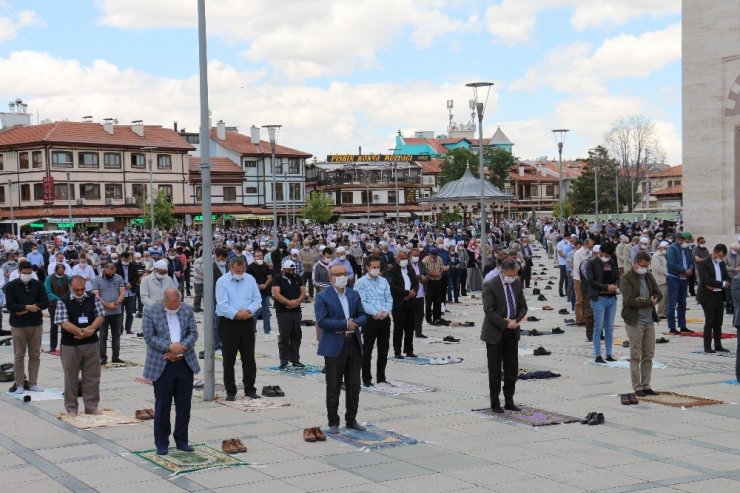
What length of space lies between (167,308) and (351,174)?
98227mm

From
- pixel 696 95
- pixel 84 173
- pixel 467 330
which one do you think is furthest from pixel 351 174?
pixel 467 330

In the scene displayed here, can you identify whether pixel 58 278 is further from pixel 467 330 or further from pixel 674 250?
pixel 674 250

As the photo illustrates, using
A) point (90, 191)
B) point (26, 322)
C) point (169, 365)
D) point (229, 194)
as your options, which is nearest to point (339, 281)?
point (169, 365)

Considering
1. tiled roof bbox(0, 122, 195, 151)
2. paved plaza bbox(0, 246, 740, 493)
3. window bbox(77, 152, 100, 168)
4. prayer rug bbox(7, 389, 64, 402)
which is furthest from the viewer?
window bbox(77, 152, 100, 168)

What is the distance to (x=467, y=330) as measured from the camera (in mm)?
20094

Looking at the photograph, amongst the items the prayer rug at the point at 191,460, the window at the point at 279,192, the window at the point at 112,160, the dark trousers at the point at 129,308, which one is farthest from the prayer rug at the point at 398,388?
the window at the point at 279,192

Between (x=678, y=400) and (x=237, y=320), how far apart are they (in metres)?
5.56

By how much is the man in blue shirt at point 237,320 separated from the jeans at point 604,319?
Result: 18.0 feet

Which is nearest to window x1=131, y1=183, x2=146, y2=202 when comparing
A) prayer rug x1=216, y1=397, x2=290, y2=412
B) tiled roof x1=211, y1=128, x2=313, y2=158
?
tiled roof x1=211, y1=128, x2=313, y2=158

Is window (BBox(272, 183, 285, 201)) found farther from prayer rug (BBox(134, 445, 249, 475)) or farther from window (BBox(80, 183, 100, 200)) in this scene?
prayer rug (BBox(134, 445, 249, 475))

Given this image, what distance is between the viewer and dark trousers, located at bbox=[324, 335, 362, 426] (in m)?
10.3

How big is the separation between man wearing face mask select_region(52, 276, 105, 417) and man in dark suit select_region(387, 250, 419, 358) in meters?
5.16

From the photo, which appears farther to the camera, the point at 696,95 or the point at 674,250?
the point at 696,95

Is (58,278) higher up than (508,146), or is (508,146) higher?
(508,146)
